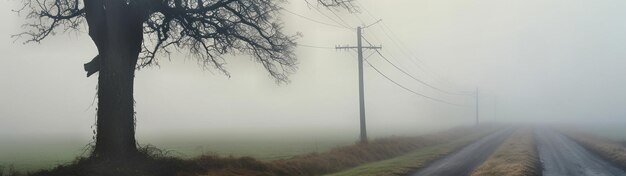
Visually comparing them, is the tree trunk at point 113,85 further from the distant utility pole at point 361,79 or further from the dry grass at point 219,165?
the distant utility pole at point 361,79

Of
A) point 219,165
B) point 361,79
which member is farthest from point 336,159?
point 361,79

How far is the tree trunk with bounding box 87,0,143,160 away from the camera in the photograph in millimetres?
14938

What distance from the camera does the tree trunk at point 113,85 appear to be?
14.9 meters

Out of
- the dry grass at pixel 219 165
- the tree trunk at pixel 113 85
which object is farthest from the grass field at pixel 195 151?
the tree trunk at pixel 113 85

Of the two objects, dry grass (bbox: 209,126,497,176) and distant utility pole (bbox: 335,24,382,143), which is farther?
distant utility pole (bbox: 335,24,382,143)

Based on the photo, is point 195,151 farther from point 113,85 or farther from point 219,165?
point 113,85

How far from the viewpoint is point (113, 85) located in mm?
15109

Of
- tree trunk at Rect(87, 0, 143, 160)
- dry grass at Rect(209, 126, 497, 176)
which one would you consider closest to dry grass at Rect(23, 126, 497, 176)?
dry grass at Rect(209, 126, 497, 176)

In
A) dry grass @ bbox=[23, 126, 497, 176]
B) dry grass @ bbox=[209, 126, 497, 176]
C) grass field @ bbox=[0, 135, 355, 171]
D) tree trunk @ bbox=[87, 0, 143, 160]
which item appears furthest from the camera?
grass field @ bbox=[0, 135, 355, 171]

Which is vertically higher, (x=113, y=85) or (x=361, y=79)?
(x=361, y=79)

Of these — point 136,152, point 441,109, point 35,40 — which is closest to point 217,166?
point 136,152

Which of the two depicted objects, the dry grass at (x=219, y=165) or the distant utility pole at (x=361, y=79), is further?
the distant utility pole at (x=361, y=79)

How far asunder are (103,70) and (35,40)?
14.3 ft

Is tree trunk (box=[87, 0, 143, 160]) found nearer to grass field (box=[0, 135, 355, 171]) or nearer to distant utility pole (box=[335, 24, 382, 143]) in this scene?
grass field (box=[0, 135, 355, 171])
